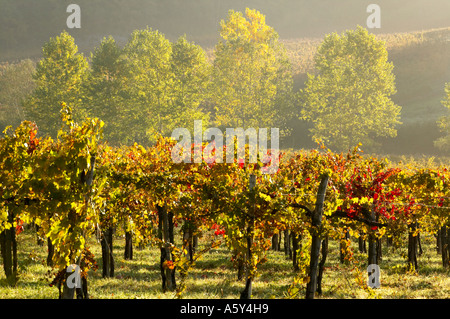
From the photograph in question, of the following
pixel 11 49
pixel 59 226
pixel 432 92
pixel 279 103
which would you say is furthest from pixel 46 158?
pixel 11 49

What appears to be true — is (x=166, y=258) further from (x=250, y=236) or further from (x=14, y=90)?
(x=14, y=90)

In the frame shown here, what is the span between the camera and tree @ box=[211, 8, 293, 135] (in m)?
55.3

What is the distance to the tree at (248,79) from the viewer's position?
182 ft

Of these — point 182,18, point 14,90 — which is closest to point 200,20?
point 182,18

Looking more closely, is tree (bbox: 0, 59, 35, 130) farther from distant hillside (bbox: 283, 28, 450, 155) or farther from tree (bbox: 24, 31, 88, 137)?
distant hillside (bbox: 283, 28, 450, 155)

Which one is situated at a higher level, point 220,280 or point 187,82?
point 187,82

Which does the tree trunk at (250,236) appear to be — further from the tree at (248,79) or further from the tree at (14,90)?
the tree at (14,90)

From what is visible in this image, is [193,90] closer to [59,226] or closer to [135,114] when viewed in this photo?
[135,114]

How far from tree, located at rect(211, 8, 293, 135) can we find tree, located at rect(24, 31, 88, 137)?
18.4 meters

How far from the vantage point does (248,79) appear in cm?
5638

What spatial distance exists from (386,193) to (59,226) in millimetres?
12350

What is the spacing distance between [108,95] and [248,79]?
18.8 m

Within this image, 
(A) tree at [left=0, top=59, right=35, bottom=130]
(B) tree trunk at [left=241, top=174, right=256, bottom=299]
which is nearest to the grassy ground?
(B) tree trunk at [left=241, top=174, right=256, bottom=299]
